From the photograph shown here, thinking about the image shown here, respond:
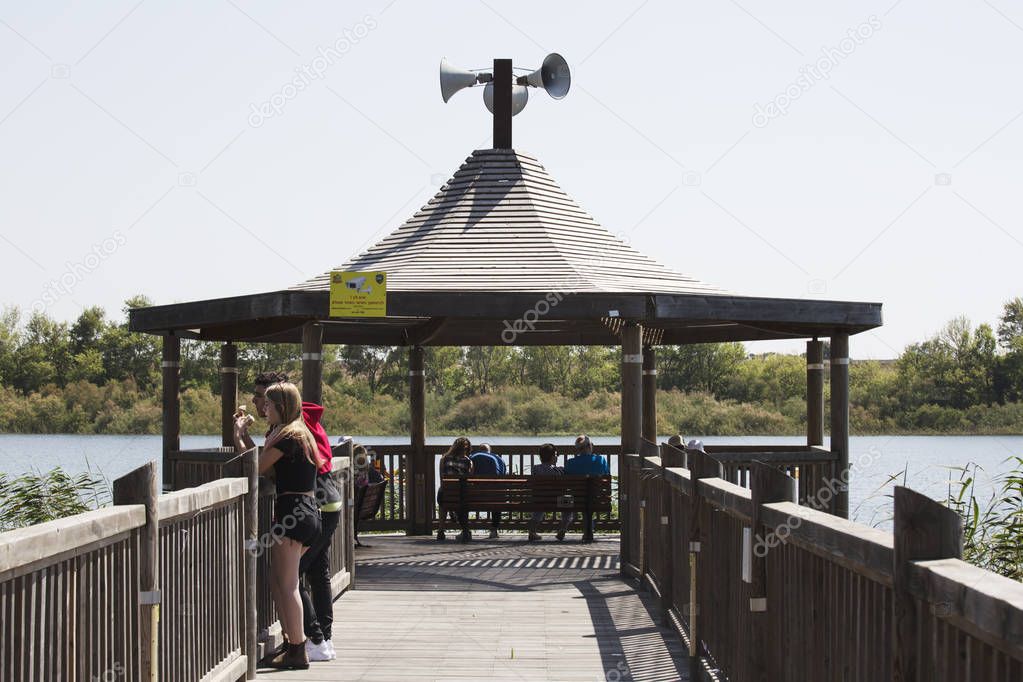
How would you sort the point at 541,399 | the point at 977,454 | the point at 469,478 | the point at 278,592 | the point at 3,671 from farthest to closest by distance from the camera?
the point at 541,399 < the point at 977,454 < the point at 469,478 < the point at 278,592 < the point at 3,671

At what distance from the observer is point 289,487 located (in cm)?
727

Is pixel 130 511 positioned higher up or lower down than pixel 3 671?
higher up

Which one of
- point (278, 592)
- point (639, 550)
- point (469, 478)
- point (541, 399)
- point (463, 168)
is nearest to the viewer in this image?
point (278, 592)

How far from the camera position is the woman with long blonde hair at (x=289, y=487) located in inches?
281

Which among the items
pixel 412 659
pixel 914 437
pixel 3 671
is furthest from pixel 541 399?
pixel 3 671

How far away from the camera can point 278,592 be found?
7.35m

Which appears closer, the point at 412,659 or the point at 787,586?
the point at 787,586

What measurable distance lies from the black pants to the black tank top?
0.48 m

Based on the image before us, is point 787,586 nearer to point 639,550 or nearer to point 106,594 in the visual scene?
point 106,594

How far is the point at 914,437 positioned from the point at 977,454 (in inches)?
759

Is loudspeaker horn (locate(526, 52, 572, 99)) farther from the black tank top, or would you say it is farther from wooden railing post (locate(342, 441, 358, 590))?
the black tank top

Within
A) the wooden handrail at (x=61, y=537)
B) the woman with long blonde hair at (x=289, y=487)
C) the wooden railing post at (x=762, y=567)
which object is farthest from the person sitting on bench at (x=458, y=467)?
the wooden handrail at (x=61, y=537)

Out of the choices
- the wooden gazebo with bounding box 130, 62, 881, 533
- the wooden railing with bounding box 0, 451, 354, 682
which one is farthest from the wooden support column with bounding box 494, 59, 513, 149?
the wooden railing with bounding box 0, 451, 354, 682

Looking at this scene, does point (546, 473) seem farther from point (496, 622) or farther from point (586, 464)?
point (496, 622)
